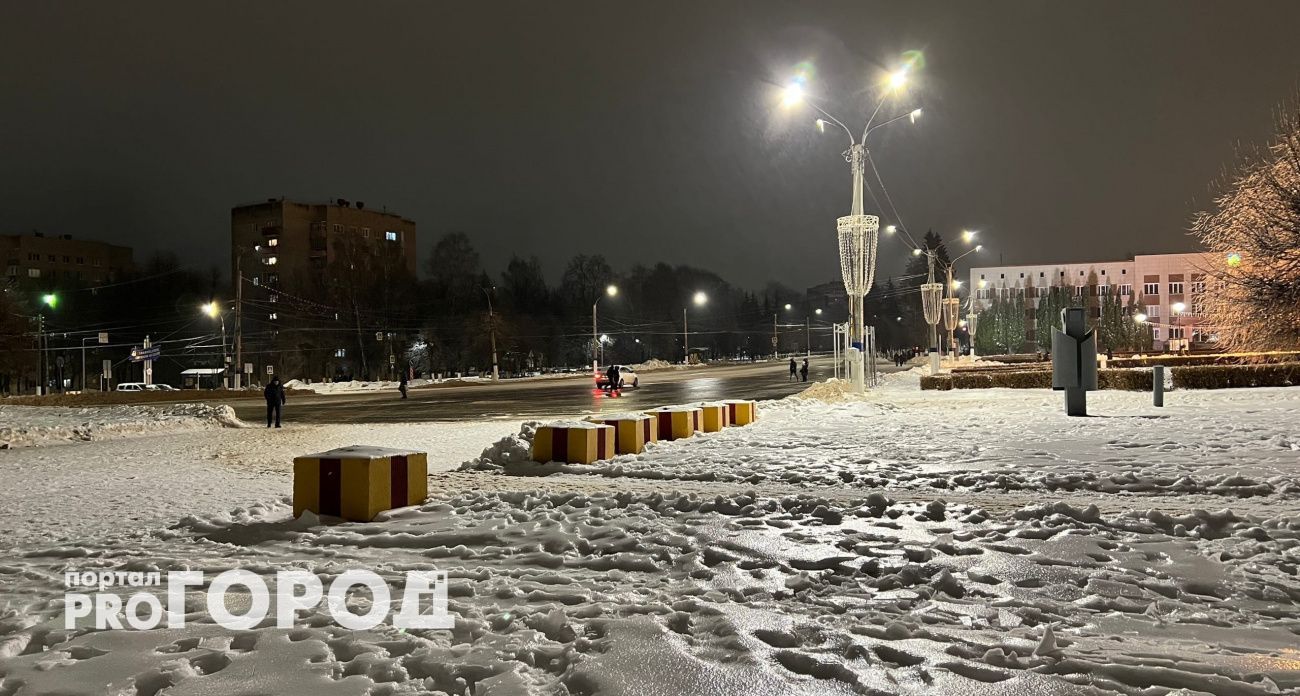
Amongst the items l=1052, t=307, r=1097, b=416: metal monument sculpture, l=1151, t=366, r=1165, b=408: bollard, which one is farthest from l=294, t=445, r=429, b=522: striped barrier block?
l=1151, t=366, r=1165, b=408: bollard

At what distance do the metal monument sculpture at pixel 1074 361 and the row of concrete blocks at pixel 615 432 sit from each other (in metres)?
8.10

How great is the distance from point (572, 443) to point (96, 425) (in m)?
16.4

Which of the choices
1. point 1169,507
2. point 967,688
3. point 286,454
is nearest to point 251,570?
point 967,688

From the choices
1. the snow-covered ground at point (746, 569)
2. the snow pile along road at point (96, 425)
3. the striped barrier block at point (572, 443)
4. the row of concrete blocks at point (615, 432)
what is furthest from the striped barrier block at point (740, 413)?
the snow pile along road at point (96, 425)

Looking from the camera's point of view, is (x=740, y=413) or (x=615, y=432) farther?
(x=740, y=413)

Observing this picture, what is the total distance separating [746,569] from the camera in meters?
5.75

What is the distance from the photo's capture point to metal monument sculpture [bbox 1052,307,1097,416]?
57.3ft

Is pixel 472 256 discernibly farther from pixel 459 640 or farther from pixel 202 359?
pixel 459 640

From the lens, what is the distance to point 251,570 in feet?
19.5

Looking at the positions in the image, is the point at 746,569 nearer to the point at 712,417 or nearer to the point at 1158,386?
the point at 712,417

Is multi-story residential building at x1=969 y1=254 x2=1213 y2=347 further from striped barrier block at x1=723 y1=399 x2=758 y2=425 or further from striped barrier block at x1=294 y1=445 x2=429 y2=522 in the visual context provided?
striped barrier block at x1=294 y1=445 x2=429 y2=522

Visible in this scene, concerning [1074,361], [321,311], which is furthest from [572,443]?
[321,311]

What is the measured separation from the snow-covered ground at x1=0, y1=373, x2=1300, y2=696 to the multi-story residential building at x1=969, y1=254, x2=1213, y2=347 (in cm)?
11679

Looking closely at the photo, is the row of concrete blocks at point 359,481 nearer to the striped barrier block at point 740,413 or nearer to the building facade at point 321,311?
the striped barrier block at point 740,413
